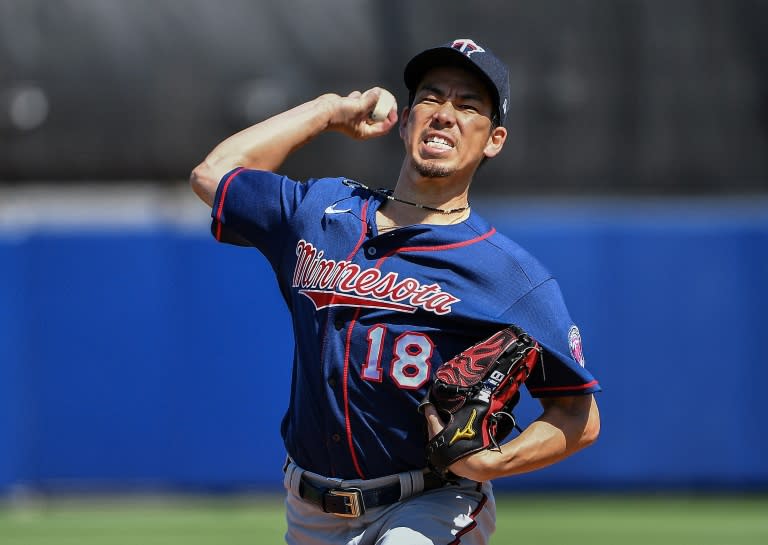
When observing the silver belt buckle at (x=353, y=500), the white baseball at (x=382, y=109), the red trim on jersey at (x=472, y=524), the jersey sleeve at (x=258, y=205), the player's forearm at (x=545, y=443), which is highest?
the white baseball at (x=382, y=109)

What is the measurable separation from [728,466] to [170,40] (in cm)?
473

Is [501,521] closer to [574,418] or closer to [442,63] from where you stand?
[574,418]

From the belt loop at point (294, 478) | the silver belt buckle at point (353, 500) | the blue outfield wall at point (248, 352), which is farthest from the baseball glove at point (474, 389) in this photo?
the blue outfield wall at point (248, 352)

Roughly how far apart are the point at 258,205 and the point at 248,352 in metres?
4.56

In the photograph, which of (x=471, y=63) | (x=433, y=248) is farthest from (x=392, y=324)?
(x=471, y=63)

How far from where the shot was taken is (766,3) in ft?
28.2

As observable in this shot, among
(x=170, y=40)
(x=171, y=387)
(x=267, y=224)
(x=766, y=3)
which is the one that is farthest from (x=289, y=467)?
(x=766, y=3)

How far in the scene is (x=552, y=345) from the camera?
3.08 meters

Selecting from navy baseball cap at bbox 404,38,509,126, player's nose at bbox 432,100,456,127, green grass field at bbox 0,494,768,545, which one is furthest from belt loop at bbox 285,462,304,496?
green grass field at bbox 0,494,768,545

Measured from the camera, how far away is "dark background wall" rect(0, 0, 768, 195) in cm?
845

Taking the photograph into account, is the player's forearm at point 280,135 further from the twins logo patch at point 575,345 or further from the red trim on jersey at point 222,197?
the twins logo patch at point 575,345

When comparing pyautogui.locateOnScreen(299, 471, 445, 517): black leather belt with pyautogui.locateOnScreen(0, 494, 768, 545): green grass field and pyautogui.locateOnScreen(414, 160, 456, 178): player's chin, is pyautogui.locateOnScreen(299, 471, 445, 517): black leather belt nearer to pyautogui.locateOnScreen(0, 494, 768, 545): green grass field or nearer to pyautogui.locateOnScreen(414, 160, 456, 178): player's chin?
pyautogui.locateOnScreen(414, 160, 456, 178): player's chin

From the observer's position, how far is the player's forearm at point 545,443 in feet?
9.84

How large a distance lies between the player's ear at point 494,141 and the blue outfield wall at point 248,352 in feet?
14.3
